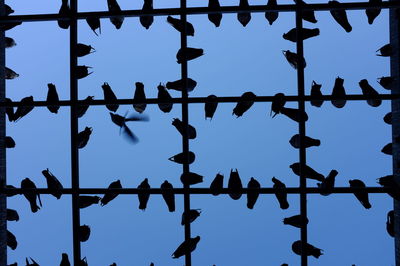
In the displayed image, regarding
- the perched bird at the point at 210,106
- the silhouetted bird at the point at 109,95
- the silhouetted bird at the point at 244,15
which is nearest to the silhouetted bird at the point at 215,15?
the silhouetted bird at the point at 244,15

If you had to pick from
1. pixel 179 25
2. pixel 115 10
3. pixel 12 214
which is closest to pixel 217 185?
pixel 179 25

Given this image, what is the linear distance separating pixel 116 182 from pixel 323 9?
2.52 meters

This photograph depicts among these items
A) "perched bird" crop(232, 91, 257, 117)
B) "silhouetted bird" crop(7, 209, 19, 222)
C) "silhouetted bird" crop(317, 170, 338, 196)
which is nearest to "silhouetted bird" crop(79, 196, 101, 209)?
"silhouetted bird" crop(7, 209, 19, 222)

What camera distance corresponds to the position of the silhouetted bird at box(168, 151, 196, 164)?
4258 mm

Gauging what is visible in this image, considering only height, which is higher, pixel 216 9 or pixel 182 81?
pixel 216 9

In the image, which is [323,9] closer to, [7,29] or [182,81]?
[182,81]

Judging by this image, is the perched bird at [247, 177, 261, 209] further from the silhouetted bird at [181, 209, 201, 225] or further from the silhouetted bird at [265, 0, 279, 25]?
the silhouetted bird at [265, 0, 279, 25]

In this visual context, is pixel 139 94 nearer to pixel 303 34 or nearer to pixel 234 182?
pixel 234 182

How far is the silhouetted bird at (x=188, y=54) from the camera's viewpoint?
13.7ft

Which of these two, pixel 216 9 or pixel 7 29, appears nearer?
pixel 216 9

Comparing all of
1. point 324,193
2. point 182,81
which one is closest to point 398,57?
point 324,193

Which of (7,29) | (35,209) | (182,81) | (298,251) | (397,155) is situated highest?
(7,29)

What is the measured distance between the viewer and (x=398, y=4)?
3.98 m

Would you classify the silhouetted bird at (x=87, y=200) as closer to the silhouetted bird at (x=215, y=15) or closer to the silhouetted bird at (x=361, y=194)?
the silhouetted bird at (x=215, y=15)
